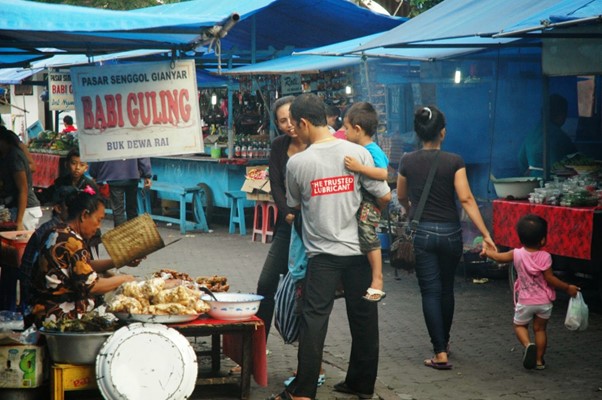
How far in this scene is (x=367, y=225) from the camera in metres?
6.50

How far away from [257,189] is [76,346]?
9.81 metres

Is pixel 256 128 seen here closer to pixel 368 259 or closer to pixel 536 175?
pixel 536 175

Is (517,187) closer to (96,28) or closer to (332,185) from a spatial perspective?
(332,185)

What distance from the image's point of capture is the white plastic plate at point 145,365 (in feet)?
19.3

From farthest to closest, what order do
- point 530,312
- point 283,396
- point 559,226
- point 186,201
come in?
point 186,201 < point 559,226 < point 530,312 < point 283,396

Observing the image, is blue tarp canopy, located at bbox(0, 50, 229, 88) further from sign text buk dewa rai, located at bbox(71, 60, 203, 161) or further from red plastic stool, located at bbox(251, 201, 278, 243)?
sign text buk dewa rai, located at bbox(71, 60, 203, 161)

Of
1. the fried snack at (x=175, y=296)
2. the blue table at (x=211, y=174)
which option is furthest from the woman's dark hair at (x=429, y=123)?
the blue table at (x=211, y=174)

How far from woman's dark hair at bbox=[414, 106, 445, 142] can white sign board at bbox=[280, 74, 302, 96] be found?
349 inches

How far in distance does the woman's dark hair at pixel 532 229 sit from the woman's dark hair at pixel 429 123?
37.1 inches

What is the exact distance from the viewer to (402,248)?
1098cm

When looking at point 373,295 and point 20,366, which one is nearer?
point 20,366

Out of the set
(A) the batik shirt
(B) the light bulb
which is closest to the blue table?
(B) the light bulb

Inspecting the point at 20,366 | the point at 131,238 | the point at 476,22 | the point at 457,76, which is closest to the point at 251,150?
the point at 457,76

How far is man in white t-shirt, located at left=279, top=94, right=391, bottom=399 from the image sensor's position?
6.41 metres
